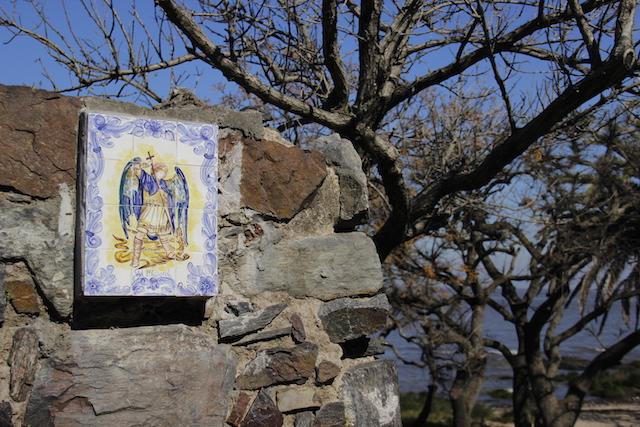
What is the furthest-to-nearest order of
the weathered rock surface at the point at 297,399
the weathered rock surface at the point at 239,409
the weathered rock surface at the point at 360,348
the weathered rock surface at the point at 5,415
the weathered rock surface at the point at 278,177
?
the weathered rock surface at the point at 360,348, the weathered rock surface at the point at 278,177, the weathered rock surface at the point at 297,399, the weathered rock surface at the point at 239,409, the weathered rock surface at the point at 5,415

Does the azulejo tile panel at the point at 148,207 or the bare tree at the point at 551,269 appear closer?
the azulejo tile panel at the point at 148,207

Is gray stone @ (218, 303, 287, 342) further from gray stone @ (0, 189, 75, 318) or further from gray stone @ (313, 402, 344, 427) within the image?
gray stone @ (0, 189, 75, 318)

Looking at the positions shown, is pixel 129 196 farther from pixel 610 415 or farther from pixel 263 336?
pixel 610 415

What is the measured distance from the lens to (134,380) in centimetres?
231

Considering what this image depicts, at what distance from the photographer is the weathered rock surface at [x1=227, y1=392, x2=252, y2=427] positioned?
2500 millimetres

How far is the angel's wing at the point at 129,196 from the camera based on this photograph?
235cm

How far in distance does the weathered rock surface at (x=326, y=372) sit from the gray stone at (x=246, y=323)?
242 millimetres

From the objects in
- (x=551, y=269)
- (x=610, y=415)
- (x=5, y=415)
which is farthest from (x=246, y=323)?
(x=610, y=415)

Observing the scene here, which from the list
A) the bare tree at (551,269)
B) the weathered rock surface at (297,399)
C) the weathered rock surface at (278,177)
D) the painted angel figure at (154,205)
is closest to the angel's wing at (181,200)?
the painted angel figure at (154,205)

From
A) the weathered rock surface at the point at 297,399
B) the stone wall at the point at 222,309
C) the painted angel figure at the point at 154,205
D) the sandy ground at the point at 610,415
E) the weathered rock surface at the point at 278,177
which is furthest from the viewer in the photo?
the sandy ground at the point at 610,415

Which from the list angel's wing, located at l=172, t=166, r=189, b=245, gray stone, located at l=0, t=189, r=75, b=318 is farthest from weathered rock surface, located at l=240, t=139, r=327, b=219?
gray stone, located at l=0, t=189, r=75, b=318

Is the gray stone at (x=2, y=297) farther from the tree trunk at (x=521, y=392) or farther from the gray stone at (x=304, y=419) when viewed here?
the tree trunk at (x=521, y=392)

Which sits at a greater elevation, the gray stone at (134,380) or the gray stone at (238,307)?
the gray stone at (238,307)

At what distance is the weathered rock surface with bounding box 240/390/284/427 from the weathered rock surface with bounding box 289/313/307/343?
8.7 inches
